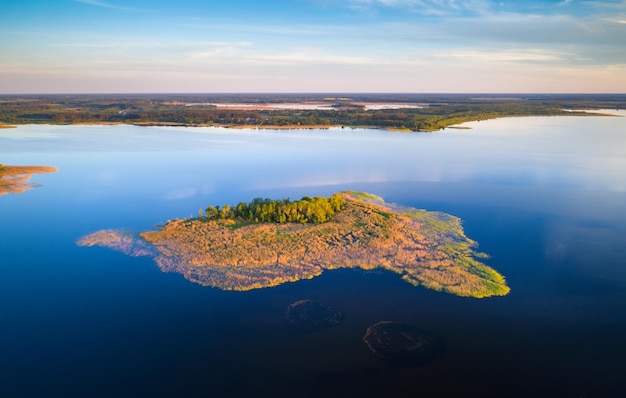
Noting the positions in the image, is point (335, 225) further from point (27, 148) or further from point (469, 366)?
point (27, 148)

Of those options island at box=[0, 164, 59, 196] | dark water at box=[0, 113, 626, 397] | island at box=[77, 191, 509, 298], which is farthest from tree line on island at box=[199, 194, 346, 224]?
island at box=[0, 164, 59, 196]

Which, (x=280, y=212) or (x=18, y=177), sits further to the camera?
(x=18, y=177)

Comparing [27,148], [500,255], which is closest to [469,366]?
[500,255]

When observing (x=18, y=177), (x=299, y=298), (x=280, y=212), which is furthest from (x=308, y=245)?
(x=18, y=177)

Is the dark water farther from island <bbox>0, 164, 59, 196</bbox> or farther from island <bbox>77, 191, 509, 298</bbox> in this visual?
island <bbox>0, 164, 59, 196</bbox>

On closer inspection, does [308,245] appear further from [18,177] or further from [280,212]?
[18,177]

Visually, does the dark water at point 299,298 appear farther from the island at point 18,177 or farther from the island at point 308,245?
the island at point 18,177

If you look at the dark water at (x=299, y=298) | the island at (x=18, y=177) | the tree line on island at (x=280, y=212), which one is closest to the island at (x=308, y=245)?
the tree line on island at (x=280, y=212)
